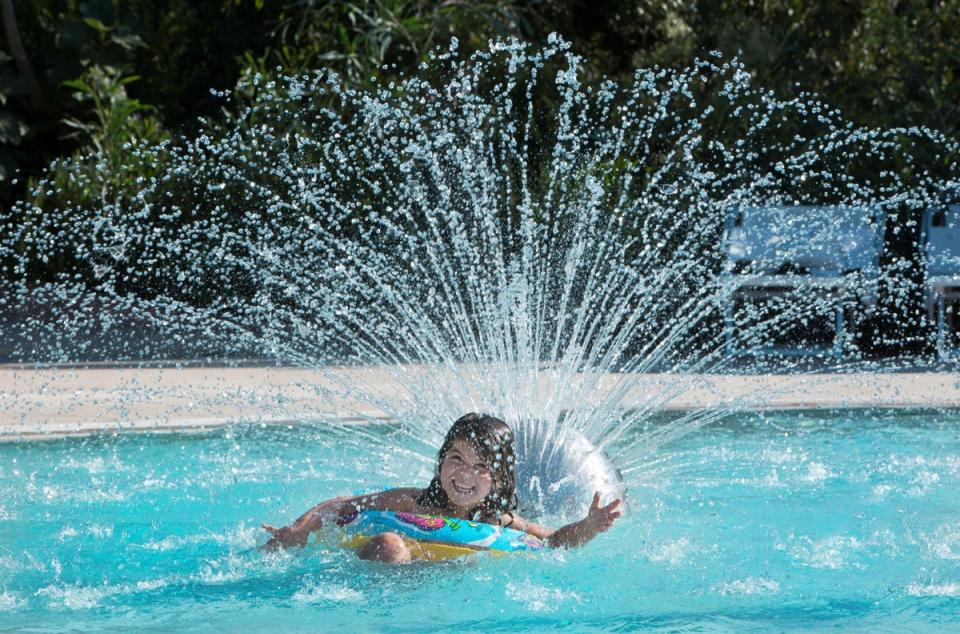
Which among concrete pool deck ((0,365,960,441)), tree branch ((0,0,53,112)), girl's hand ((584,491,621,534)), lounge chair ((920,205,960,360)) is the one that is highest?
tree branch ((0,0,53,112))

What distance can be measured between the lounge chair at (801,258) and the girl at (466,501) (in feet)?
18.1

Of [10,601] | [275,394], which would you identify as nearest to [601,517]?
[10,601]

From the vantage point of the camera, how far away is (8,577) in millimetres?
4789

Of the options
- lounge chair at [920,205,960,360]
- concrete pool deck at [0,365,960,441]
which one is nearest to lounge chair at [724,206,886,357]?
lounge chair at [920,205,960,360]

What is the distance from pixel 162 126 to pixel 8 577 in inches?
372

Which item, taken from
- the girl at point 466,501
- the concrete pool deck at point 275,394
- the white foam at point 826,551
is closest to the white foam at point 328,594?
the girl at point 466,501

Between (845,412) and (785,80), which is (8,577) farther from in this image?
(785,80)

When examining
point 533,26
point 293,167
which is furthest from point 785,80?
point 293,167

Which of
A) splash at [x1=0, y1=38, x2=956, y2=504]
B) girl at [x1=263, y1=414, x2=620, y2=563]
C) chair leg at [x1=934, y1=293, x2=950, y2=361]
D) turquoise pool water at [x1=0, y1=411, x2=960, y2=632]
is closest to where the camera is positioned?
turquoise pool water at [x1=0, y1=411, x2=960, y2=632]

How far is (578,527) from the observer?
4.58 metres

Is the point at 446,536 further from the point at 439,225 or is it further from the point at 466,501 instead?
the point at 439,225

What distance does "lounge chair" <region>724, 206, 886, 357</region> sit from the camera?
33.4 feet

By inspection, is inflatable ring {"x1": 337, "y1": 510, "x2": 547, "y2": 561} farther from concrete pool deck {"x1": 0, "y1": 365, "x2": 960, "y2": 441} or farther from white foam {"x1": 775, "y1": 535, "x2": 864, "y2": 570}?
concrete pool deck {"x1": 0, "y1": 365, "x2": 960, "y2": 441}

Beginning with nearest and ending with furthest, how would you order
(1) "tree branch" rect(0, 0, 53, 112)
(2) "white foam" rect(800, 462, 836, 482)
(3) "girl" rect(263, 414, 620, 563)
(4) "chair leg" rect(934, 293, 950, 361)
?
(3) "girl" rect(263, 414, 620, 563)
(2) "white foam" rect(800, 462, 836, 482)
(4) "chair leg" rect(934, 293, 950, 361)
(1) "tree branch" rect(0, 0, 53, 112)
